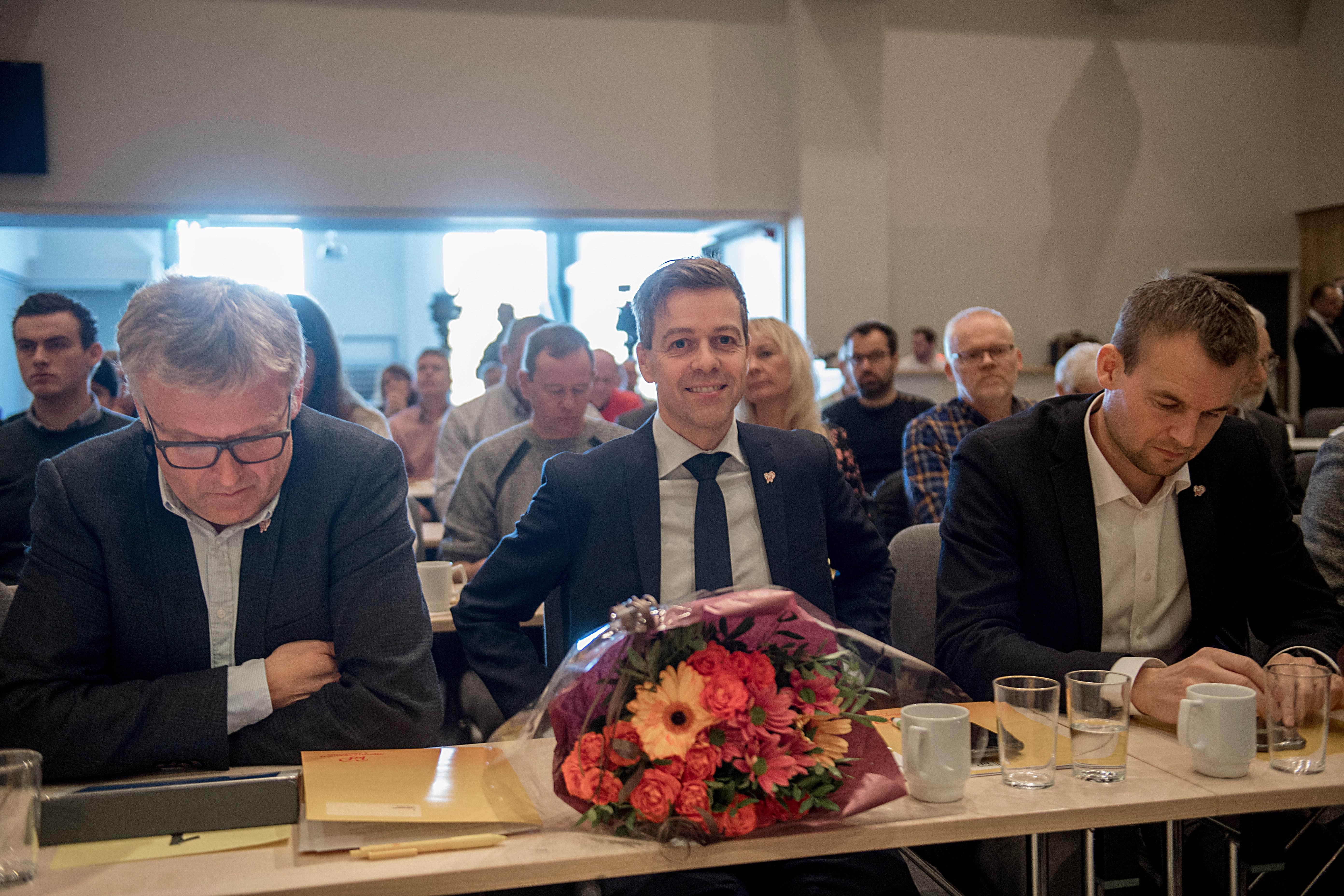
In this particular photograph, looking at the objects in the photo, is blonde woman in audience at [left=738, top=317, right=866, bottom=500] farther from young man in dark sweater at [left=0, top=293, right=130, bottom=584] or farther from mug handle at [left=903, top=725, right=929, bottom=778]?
young man in dark sweater at [left=0, top=293, right=130, bottom=584]

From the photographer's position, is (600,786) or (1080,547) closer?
(600,786)

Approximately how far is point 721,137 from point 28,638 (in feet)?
22.5

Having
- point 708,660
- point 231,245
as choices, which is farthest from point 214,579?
point 231,245

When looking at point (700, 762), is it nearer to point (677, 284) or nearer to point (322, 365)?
point (677, 284)

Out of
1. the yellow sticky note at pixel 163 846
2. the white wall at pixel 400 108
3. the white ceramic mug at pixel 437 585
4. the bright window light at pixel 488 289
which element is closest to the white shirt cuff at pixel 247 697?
the yellow sticky note at pixel 163 846

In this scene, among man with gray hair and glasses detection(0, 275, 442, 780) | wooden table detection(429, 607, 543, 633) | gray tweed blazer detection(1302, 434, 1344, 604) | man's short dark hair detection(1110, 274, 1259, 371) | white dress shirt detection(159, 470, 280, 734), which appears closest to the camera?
man with gray hair and glasses detection(0, 275, 442, 780)

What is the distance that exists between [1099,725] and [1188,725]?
143 millimetres

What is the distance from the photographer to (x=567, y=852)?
110 cm

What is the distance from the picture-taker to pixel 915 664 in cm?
125

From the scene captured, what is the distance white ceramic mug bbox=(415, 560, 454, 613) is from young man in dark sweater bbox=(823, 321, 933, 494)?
8.43 feet

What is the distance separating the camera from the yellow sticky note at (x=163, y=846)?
43.6 inches

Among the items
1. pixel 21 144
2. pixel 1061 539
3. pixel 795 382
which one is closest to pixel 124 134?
pixel 21 144

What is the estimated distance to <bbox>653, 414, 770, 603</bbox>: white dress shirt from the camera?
6.32ft

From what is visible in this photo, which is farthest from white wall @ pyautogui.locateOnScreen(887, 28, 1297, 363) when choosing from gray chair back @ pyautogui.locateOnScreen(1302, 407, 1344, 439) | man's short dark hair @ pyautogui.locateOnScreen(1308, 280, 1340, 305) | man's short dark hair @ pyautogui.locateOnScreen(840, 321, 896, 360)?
man's short dark hair @ pyautogui.locateOnScreen(840, 321, 896, 360)
